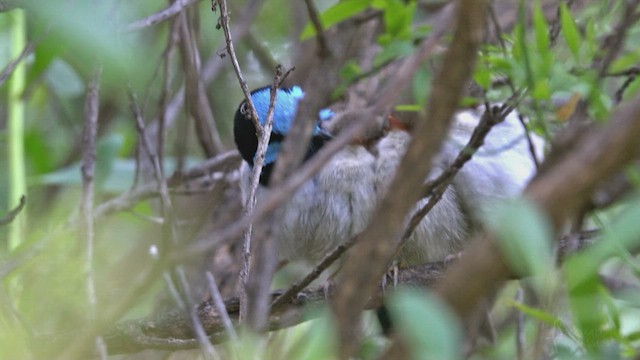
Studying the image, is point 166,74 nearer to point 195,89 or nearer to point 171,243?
point 195,89

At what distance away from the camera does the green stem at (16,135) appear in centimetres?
238

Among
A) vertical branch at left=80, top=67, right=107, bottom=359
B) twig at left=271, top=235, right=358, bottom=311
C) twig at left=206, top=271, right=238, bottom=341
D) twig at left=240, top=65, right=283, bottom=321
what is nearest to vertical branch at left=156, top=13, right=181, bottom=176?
vertical branch at left=80, top=67, right=107, bottom=359

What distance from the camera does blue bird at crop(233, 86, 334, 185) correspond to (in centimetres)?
287

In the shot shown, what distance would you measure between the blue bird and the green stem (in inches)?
24.0

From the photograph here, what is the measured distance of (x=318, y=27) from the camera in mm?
1790

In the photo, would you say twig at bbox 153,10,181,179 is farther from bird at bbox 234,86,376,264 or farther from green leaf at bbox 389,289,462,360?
green leaf at bbox 389,289,462,360

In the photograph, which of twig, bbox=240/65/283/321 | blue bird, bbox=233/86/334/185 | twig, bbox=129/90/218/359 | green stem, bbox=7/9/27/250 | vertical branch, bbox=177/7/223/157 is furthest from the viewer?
blue bird, bbox=233/86/334/185

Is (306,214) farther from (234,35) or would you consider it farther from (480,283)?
(480,283)

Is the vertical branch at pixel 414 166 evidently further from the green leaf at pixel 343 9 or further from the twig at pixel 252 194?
the green leaf at pixel 343 9

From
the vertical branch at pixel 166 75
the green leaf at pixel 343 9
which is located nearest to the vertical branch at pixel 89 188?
the vertical branch at pixel 166 75

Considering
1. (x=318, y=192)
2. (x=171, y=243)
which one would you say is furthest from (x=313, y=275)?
(x=318, y=192)

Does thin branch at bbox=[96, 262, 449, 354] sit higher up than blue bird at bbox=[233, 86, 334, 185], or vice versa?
blue bird at bbox=[233, 86, 334, 185]

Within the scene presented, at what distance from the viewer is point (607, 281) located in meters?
2.76

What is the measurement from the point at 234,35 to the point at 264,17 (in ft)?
1.88
